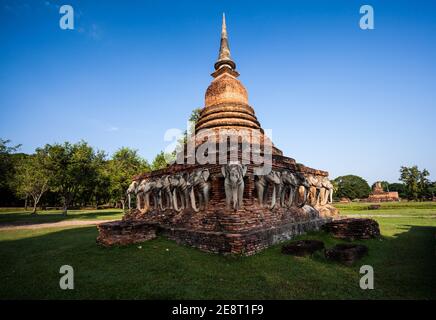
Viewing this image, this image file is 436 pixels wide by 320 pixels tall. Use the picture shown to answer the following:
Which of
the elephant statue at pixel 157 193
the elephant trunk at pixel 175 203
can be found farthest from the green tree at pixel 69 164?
the elephant trunk at pixel 175 203

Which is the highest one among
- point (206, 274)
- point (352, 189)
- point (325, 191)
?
point (325, 191)

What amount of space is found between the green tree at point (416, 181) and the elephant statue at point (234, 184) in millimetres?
58447

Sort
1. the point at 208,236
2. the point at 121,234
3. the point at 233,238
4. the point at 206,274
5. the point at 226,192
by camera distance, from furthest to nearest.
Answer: the point at 121,234 → the point at 226,192 → the point at 208,236 → the point at 233,238 → the point at 206,274

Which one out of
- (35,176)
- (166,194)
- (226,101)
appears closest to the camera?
(166,194)

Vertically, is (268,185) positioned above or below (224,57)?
below

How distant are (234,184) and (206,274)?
267 centimetres

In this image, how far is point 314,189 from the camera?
12523mm

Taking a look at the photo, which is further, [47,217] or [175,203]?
[47,217]

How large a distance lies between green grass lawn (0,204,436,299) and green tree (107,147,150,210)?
68.6 feet

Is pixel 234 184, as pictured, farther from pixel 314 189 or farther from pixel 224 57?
pixel 224 57

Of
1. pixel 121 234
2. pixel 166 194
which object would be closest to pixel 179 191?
pixel 166 194

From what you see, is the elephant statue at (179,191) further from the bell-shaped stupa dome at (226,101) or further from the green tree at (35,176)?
the green tree at (35,176)
